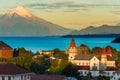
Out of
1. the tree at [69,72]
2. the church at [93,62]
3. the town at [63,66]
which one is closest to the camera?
the town at [63,66]

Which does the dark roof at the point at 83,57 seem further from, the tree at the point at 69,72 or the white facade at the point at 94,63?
the tree at the point at 69,72

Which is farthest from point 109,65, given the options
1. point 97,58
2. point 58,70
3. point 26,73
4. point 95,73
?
point 26,73

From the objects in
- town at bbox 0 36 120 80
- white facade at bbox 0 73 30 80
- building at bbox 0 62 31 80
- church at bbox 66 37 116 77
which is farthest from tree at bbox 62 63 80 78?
building at bbox 0 62 31 80

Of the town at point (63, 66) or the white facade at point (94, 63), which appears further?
the white facade at point (94, 63)

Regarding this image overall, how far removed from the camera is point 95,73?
60.7 meters

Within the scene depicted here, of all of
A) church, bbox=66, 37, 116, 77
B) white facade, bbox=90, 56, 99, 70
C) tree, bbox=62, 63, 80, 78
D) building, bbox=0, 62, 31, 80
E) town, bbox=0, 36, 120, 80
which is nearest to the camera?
building, bbox=0, 62, 31, 80

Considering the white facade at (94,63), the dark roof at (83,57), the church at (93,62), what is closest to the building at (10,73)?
the church at (93,62)

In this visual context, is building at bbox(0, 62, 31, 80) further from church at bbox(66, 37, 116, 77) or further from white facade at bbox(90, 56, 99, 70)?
white facade at bbox(90, 56, 99, 70)

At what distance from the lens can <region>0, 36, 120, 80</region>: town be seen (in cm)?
3019

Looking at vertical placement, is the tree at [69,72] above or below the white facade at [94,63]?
below

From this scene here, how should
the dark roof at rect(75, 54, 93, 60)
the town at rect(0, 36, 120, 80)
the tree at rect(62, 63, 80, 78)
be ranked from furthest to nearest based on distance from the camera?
the dark roof at rect(75, 54, 93, 60), the tree at rect(62, 63, 80, 78), the town at rect(0, 36, 120, 80)

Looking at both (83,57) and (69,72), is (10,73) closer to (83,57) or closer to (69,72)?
(69,72)

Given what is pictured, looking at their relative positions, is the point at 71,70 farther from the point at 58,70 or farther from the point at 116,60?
the point at 116,60

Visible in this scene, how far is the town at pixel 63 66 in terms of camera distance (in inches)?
1189
